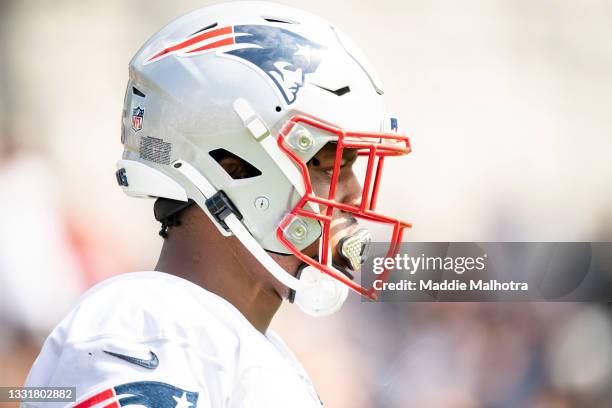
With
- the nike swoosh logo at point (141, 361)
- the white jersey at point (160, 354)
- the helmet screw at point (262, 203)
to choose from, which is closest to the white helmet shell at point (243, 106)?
the helmet screw at point (262, 203)

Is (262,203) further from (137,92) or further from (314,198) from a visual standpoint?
(137,92)

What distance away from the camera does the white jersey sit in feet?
4.25

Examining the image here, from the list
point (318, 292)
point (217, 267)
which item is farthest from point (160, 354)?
point (318, 292)

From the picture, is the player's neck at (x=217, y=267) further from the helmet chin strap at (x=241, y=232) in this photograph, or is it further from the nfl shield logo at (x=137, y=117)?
the nfl shield logo at (x=137, y=117)

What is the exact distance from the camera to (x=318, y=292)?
65.8 inches

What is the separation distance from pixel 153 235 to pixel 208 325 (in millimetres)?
2071

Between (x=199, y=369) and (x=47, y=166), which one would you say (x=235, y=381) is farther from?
(x=47, y=166)

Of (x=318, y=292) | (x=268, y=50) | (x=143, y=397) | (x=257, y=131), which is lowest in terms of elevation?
(x=143, y=397)

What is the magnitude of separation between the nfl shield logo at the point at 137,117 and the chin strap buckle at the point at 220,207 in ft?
0.67

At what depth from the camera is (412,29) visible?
3801 millimetres

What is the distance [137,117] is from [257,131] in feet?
0.78

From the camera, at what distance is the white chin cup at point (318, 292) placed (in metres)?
1.64

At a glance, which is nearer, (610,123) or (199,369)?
(199,369)

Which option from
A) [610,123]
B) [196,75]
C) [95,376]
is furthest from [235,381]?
[610,123]
